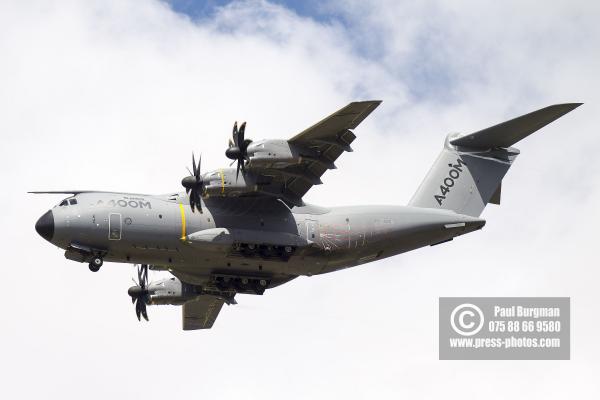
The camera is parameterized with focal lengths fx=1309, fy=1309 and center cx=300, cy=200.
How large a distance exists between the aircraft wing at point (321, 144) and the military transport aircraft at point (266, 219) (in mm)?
26

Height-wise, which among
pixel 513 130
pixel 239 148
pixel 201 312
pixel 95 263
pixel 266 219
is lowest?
pixel 201 312

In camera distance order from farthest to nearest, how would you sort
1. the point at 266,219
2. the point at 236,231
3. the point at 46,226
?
the point at 266,219 → the point at 236,231 → the point at 46,226

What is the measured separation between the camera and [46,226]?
1096 inches

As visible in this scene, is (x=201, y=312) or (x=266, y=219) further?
(x=201, y=312)

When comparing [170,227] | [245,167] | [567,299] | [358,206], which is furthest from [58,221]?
[567,299]

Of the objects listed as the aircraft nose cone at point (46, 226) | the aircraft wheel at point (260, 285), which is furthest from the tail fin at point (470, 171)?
the aircraft nose cone at point (46, 226)

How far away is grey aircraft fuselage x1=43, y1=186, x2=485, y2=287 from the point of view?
28.1 meters

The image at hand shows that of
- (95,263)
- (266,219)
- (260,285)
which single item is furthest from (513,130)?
(95,263)

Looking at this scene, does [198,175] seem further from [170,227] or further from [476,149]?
[476,149]

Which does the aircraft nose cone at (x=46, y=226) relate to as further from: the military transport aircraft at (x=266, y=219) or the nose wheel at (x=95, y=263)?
the nose wheel at (x=95, y=263)

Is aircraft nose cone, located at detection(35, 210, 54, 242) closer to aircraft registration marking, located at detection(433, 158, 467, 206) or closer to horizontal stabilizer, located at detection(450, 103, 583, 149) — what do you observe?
aircraft registration marking, located at detection(433, 158, 467, 206)

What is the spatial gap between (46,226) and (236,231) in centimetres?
411

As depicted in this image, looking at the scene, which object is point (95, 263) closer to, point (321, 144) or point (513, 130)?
point (321, 144)

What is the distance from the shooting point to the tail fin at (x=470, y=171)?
31.7 meters
